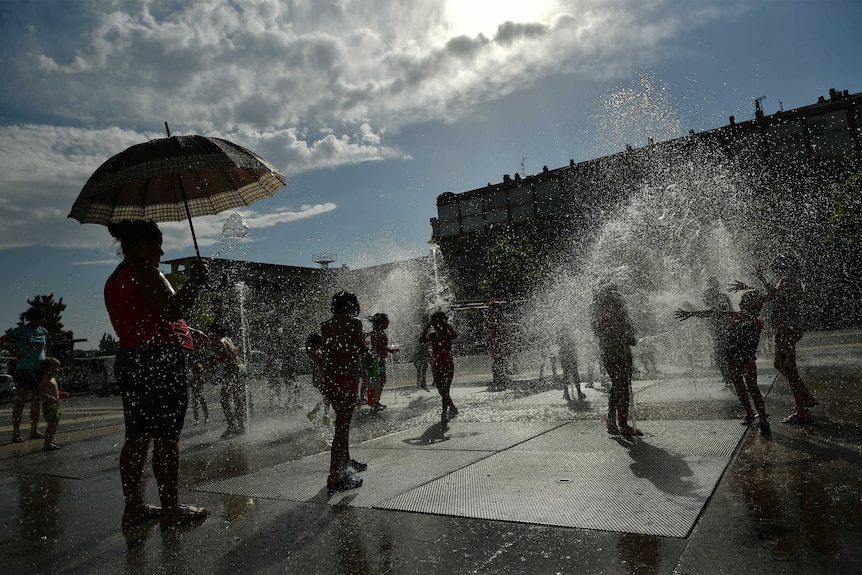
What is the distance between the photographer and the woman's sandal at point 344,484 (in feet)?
13.9

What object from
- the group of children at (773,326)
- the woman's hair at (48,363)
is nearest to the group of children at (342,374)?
the group of children at (773,326)

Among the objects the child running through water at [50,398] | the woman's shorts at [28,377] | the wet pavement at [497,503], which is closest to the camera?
the wet pavement at [497,503]

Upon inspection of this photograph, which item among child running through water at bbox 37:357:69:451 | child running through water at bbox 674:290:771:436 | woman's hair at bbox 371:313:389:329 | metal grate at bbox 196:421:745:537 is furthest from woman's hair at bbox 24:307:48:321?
child running through water at bbox 674:290:771:436

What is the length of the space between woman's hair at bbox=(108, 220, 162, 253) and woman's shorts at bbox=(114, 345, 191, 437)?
2.26ft

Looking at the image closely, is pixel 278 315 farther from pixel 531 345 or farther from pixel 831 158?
pixel 831 158

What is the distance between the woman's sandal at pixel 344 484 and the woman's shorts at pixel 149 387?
117 cm

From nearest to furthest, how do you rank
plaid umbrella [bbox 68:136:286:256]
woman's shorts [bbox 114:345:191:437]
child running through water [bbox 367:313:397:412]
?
1. woman's shorts [bbox 114:345:191:437]
2. plaid umbrella [bbox 68:136:286:256]
3. child running through water [bbox 367:313:397:412]

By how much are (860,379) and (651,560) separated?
23.9 feet

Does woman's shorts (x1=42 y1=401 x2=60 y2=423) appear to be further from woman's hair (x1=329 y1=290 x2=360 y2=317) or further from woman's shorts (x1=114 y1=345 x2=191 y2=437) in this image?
woman's hair (x1=329 y1=290 x2=360 y2=317)

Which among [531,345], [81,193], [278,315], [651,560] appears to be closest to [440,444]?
[651,560]

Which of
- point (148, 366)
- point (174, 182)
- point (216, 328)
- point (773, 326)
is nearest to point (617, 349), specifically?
point (773, 326)

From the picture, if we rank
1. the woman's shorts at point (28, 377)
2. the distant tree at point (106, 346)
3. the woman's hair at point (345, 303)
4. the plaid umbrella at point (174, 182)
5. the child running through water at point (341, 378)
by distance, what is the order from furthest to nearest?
the distant tree at point (106, 346)
the woman's shorts at point (28, 377)
the woman's hair at point (345, 303)
the child running through water at point (341, 378)
the plaid umbrella at point (174, 182)

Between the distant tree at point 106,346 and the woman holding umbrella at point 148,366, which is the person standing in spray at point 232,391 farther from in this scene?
the distant tree at point 106,346

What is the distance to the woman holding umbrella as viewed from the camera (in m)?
3.55
